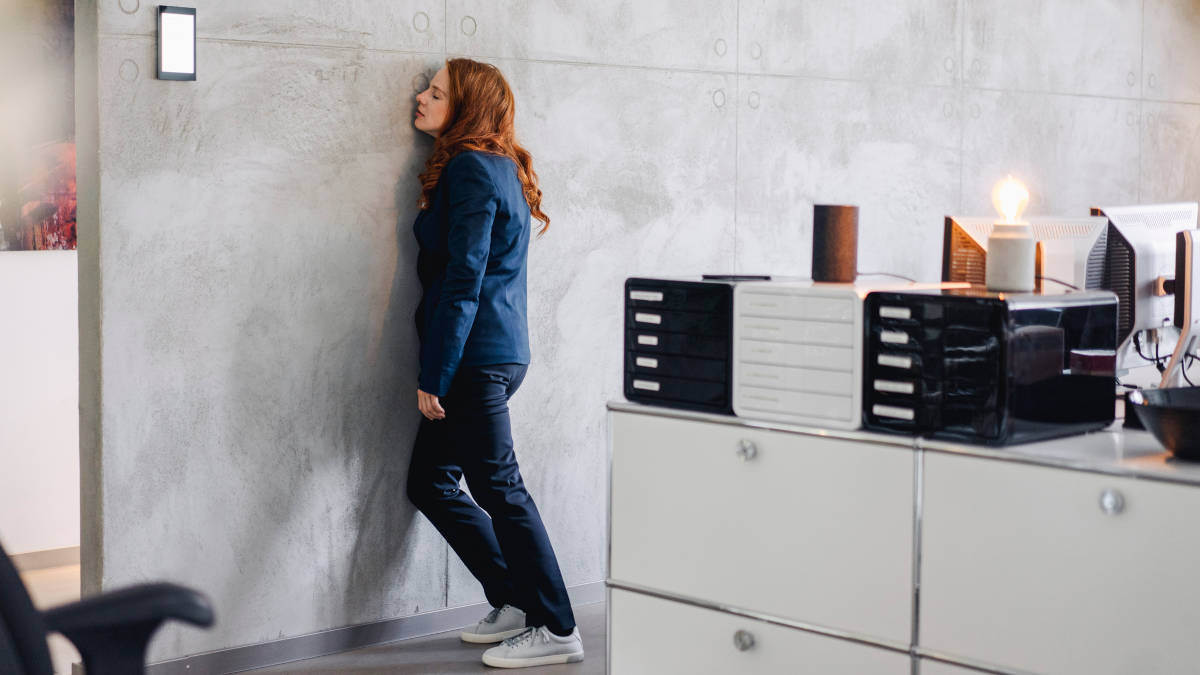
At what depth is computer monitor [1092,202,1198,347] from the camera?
3.43m

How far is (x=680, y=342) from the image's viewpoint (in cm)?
293

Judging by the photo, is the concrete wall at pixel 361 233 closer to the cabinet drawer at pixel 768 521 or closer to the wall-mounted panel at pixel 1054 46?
the cabinet drawer at pixel 768 521

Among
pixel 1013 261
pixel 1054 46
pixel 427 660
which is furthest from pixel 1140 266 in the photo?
pixel 1054 46

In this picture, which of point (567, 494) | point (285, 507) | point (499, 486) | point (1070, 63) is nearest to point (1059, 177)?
point (1070, 63)

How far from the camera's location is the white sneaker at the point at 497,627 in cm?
400

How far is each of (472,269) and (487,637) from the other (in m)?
1.20

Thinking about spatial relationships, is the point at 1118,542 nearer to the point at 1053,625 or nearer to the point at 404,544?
the point at 1053,625

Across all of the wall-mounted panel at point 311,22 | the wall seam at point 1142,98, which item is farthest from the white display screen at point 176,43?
the wall seam at point 1142,98

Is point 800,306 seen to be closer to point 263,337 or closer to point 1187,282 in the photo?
point 1187,282

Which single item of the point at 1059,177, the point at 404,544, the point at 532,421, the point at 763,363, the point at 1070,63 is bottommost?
the point at 404,544

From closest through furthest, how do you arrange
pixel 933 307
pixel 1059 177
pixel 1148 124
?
pixel 933 307, pixel 1059 177, pixel 1148 124

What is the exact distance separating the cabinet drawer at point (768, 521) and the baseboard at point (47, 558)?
295cm

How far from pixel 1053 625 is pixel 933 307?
0.64 meters

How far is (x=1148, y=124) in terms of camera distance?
6680 mm
